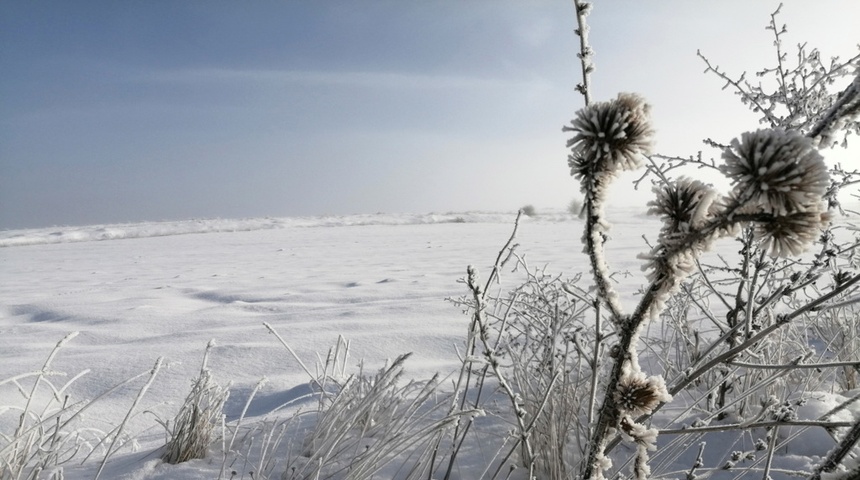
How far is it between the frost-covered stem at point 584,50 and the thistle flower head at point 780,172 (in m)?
0.23

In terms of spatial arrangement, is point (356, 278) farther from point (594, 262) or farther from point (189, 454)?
point (594, 262)

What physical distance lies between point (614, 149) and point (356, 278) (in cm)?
643

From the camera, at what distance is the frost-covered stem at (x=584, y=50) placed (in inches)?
24.3

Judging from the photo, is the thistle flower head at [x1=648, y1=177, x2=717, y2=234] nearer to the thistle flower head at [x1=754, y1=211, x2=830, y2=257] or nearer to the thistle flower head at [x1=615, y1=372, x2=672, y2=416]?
the thistle flower head at [x1=754, y1=211, x2=830, y2=257]

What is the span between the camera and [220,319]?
4.59 m

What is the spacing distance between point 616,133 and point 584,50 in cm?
22

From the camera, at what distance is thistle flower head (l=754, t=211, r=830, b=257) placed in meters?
0.43

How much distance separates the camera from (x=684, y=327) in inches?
109

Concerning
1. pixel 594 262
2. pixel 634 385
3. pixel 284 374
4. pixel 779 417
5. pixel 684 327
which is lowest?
pixel 284 374

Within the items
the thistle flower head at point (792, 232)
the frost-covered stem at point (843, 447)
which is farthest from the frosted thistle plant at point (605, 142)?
the frost-covered stem at point (843, 447)

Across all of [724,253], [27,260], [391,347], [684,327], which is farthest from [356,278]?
[27,260]

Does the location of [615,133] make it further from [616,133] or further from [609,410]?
[609,410]

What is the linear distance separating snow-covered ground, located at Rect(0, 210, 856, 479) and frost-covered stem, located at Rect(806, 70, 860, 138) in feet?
6.10

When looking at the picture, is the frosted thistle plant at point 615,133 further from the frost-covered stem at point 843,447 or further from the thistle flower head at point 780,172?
the frost-covered stem at point 843,447
